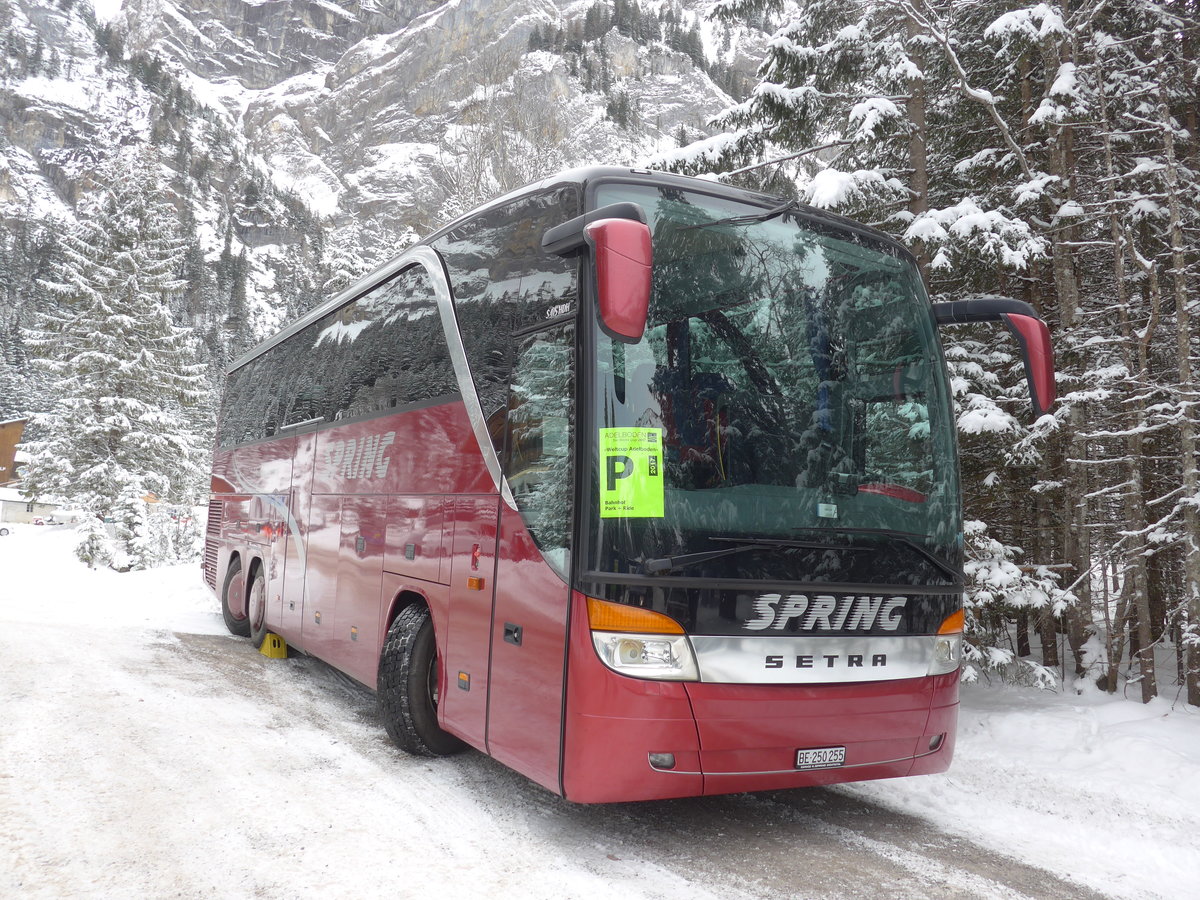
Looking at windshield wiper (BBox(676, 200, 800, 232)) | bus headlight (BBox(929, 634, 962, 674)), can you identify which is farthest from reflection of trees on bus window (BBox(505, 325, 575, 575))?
bus headlight (BBox(929, 634, 962, 674))

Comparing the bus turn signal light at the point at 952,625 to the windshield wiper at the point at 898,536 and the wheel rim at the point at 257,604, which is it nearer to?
A: the windshield wiper at the point at 898,536

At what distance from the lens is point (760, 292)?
4.42 m

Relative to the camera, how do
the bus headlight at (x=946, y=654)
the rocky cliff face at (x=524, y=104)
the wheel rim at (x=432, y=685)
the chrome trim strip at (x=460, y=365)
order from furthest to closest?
1. the rocky cliff face at (x=524, y=104)
2. the wheel rim at (x=432, y=685)
3. the chrome trim strip at (x=460, y=365)
4. the bus headlight at (x=946, y=654)

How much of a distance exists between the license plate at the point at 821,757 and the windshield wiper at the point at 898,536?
935mm

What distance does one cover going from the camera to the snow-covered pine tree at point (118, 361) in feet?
94.8

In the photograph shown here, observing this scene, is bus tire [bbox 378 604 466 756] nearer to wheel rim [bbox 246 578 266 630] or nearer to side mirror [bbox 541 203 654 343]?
side mirror [bbox 541 203 654 343]

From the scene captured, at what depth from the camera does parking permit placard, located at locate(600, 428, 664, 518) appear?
3822mm

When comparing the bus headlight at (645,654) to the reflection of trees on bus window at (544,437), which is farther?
the reflection of trees on bus window at (544,437)

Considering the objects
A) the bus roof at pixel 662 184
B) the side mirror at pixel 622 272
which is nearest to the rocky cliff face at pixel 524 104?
the bus roof at pixel 662 184

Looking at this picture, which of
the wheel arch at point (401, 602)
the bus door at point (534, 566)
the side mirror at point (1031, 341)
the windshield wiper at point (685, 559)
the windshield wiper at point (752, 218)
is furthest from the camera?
the wheel arch at point (401, 602)

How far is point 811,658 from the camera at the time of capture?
161 inches

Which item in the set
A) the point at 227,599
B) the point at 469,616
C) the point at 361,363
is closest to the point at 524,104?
the point at 227,599

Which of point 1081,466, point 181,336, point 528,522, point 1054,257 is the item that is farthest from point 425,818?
point 181,336

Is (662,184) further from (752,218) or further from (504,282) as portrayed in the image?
(504,282)
